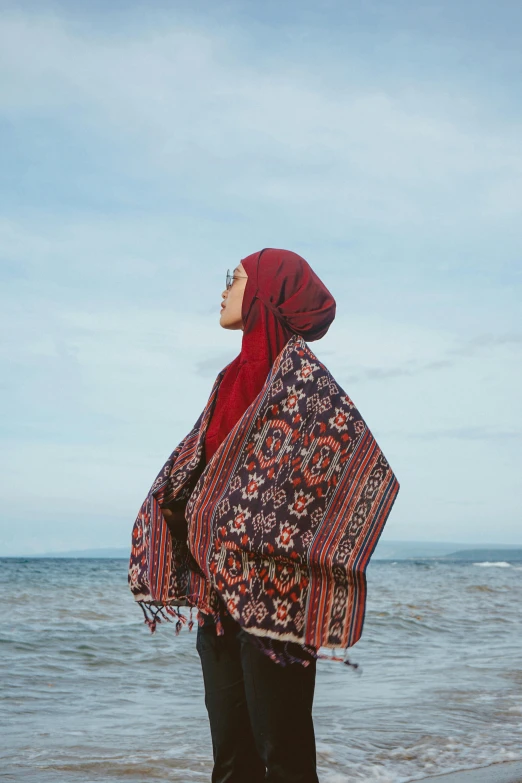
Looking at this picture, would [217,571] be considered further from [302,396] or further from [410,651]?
[410,651]

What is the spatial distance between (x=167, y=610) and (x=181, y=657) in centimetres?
502

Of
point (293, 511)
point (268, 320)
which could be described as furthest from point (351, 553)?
point (268, 320)

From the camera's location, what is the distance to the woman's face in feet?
7.05

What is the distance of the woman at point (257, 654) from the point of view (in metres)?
1.78

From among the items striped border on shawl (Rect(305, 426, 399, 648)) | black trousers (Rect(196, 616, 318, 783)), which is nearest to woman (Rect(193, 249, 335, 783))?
black trousers (Rect(196, 616, 318, 783))

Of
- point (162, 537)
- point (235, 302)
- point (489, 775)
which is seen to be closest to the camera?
point (162, 537)

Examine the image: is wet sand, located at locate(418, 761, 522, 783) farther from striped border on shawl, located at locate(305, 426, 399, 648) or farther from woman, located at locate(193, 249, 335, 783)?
striped border on shawl, located at locate(305, 426, 399, 648)

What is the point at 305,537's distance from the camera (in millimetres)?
1765

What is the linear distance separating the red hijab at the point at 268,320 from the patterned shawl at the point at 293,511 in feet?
0.28

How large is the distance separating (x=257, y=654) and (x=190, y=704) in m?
3.49

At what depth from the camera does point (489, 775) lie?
327 centimetres

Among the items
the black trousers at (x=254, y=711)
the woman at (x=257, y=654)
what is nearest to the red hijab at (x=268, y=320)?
the woman at (x=257, y=654)

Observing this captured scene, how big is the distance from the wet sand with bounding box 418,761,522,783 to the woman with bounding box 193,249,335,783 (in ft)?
5.50

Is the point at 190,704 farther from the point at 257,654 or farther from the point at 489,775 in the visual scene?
the point at 257,654
